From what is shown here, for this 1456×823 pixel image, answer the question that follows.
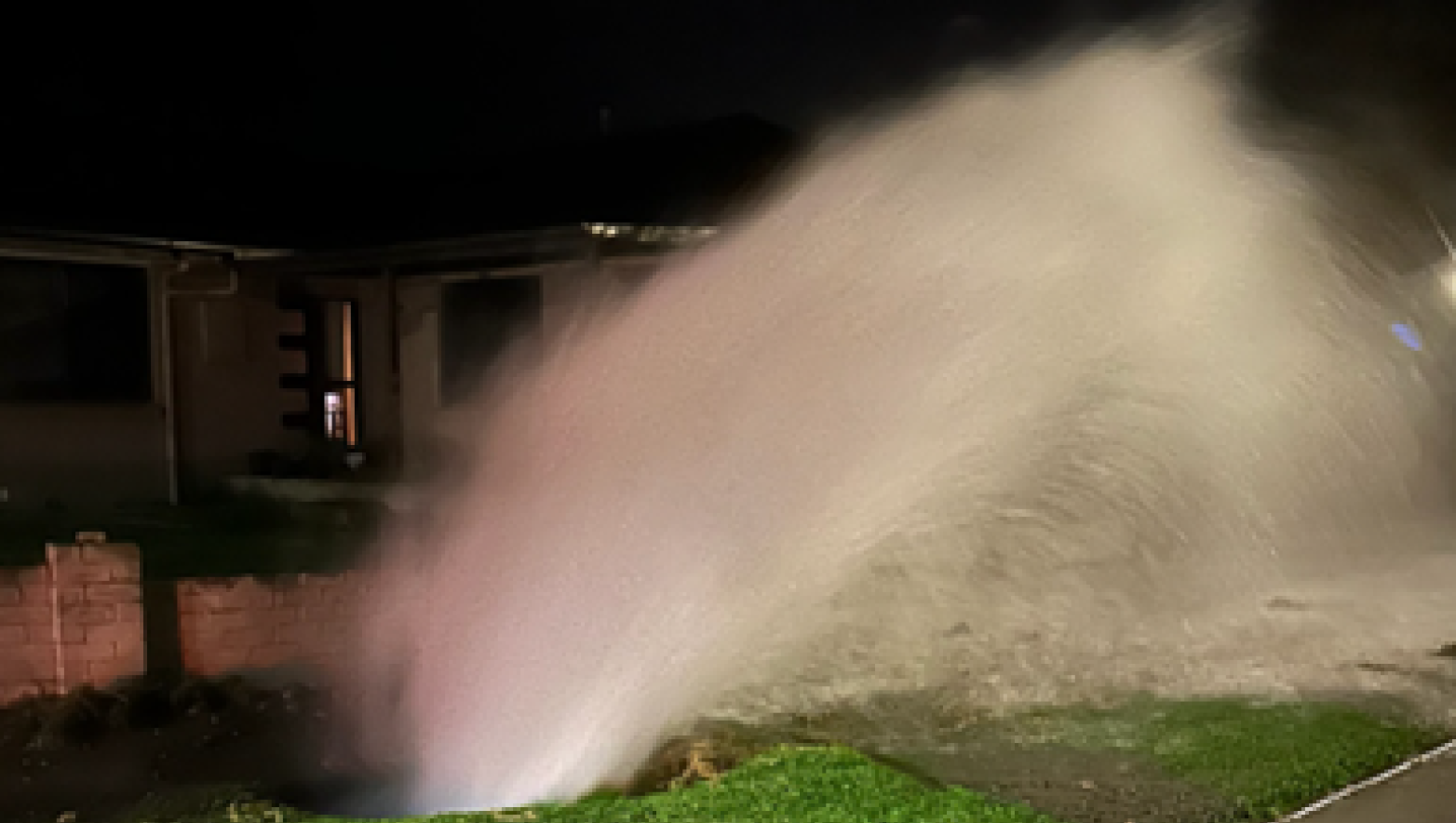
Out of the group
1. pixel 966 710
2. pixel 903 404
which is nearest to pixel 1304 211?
pixel 903 404

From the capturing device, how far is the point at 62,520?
45.8 ft

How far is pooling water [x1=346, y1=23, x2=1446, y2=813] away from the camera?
7.55 m

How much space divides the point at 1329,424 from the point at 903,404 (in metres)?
10.2

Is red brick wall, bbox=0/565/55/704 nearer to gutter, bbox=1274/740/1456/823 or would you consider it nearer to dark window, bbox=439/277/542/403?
gutter, bbox=1274/740/1456/823

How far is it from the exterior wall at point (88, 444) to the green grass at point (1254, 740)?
12.6m

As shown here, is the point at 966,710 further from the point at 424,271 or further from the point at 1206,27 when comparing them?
the point at 424,271

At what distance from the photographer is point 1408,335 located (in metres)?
16.8

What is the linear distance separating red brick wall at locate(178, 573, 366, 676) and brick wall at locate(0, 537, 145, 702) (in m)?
0.37

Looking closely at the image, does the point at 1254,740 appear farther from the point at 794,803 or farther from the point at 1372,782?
the point at 794,803

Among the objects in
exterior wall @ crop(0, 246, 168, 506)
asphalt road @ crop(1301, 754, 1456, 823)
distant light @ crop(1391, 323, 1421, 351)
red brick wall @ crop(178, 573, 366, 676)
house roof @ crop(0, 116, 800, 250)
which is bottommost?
asphalt road @ crop(1301, 754, 1456, 823)

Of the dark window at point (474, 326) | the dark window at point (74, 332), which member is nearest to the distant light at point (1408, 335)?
the dark window at point (474, 326)

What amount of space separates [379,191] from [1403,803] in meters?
19.2

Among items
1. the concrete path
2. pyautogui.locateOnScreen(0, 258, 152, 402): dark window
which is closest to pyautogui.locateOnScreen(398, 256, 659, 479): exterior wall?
pyautogui.locateOnScreen(0, 258, 152, 402): dark window

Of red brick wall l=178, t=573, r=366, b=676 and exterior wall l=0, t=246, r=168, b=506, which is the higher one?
exterior wall l=0, t=246, r=168, b=506
